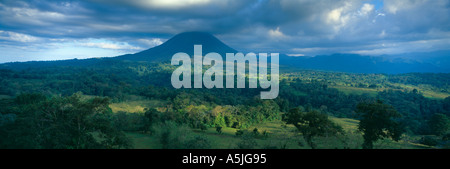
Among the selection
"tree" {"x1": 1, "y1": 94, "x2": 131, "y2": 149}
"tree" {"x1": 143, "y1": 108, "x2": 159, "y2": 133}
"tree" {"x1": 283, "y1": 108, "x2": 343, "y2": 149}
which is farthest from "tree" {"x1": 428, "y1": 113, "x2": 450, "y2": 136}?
"tree" {"x1": 1, "y1": 94, "x2": 131, "y2": 149}

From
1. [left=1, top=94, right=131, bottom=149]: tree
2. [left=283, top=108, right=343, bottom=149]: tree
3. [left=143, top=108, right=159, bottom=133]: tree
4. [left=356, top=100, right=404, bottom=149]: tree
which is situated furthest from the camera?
[left=143, top=108, right=159, bottom=133]: tree

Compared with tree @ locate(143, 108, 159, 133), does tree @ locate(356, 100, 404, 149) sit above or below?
above

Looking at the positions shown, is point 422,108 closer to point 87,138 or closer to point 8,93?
point 87,138

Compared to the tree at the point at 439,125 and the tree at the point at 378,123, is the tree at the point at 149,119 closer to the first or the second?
the tree at the point at 378,123

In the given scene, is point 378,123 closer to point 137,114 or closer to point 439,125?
point 137,114

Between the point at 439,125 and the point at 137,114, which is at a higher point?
the point at 137,114

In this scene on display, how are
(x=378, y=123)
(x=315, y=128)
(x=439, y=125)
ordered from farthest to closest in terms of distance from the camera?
(x=439, y=125)
(x=315, y=128)
(x=378, y=123)

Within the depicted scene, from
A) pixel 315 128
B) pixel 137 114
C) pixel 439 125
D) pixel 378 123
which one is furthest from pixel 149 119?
pixel 439 125

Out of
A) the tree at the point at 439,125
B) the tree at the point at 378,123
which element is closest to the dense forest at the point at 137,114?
the tree at the point at 439,125

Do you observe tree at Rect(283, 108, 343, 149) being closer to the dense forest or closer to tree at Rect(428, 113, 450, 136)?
the dense forest

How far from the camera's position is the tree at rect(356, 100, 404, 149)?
20.4 meters

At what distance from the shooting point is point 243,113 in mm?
52094

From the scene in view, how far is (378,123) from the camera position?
20.9 metres
